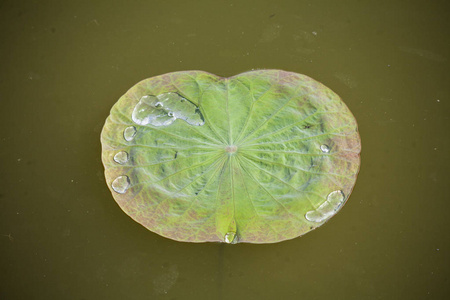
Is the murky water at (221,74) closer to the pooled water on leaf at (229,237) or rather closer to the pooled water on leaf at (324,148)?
the pooled water on leaf at (229,237)

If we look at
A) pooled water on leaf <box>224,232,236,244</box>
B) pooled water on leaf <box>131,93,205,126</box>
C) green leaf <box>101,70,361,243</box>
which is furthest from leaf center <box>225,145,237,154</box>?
pooled water on leaf <box>224,232,236,244</box>

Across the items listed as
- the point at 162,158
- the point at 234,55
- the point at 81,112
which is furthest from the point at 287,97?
the point at 81,112

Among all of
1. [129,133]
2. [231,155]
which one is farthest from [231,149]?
[129,133]

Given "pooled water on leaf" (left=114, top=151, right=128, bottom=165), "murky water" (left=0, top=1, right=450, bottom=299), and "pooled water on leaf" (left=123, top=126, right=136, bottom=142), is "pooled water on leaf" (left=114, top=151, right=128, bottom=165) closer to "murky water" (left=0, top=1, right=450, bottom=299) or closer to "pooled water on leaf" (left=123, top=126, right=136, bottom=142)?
"pooled water on leaf" (left=123, top=126, right=136, bottom=142)

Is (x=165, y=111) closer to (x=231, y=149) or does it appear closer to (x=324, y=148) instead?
(x=231, y=149)

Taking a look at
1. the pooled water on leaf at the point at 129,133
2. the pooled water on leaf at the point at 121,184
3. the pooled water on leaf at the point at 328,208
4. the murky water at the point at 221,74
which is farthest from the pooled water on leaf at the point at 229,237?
the pooled water on leaf at the point at 129,133

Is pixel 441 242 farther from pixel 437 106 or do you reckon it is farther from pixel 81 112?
pixel 81 112
